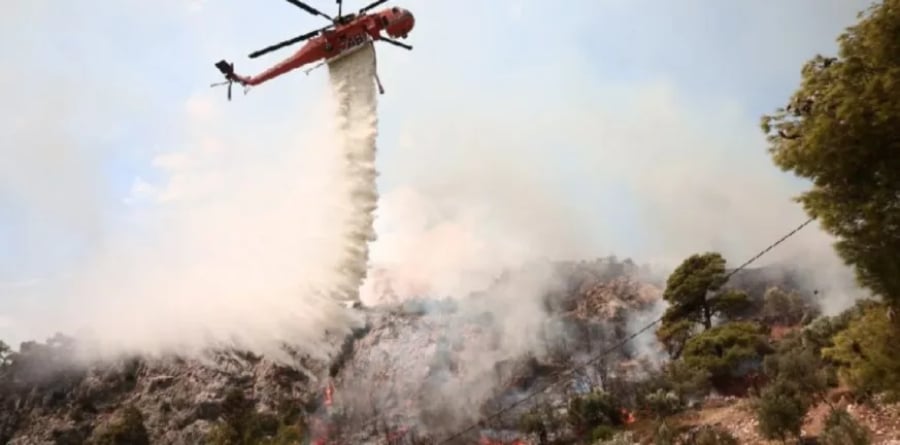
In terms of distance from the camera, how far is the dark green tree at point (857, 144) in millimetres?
11719

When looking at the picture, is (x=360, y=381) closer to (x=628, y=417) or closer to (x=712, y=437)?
(x=628, y=417)

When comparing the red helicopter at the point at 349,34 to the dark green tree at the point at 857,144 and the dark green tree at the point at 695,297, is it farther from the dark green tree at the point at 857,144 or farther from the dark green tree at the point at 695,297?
the dark green tree at the point at 695,297

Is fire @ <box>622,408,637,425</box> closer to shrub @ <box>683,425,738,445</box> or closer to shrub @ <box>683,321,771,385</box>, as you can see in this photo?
shrub @ <box>683,321,771,385</box>

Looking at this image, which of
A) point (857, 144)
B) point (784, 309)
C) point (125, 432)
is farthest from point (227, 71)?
point (784, 309)

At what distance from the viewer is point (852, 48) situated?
12.5m

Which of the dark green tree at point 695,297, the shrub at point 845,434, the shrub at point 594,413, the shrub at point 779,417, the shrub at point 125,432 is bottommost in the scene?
the shrub at point 845,434

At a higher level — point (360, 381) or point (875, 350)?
point (360, 381)

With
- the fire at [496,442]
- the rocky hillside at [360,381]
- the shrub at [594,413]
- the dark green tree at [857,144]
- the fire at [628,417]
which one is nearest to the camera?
the dark green tree at [857,144]

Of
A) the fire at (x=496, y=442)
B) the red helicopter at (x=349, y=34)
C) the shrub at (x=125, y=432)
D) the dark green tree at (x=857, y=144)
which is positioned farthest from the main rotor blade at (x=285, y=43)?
the shrub at (x=125, y=432)

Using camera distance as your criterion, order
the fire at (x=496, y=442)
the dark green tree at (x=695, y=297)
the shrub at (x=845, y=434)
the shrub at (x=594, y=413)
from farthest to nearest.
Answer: the dark green tree at (x=695, y=297) → the fire at (x=496, y=442) → the shrub at (x=594, y=413) → the shrub at (x=845, y=434)

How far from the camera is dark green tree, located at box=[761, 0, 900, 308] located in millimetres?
11719

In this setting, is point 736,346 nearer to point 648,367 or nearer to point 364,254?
point 648,367

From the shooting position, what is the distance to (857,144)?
12664 mm

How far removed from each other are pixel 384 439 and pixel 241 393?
22554 mm
